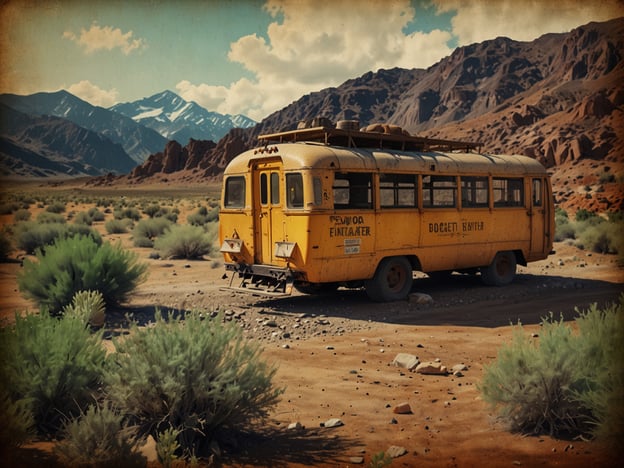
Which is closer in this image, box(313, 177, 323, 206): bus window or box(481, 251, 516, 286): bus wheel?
box(313, 177, 323, 206): bus window

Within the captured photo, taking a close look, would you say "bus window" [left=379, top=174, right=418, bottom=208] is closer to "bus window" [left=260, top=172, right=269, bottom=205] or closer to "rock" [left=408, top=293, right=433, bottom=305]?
"rock" [left=408, top=293, right=433, bottom=305]

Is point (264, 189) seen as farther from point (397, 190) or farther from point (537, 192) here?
point (537, 192)

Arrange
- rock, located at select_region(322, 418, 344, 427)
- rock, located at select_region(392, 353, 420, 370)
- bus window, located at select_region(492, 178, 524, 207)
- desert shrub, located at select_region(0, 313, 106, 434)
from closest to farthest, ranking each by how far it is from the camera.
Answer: desert shrub, located at select_region(0, 313, 106, 434) < rock, located at select_region(322, 418, 344, 427) < rock, located at select_region(392, 353, 420, 370) < bus window, located at select_region(492, 178, 524, 207)

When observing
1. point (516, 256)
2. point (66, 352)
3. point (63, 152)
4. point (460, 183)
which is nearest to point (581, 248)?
point (516, 256)

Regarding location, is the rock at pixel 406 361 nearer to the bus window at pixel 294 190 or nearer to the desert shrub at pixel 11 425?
the bus window at pixel 294 190

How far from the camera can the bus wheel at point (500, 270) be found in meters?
14.0

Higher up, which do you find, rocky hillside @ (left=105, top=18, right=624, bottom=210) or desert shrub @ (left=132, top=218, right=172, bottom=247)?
rocky hillside @ (left=105, top=18, right=624, bottom=210)

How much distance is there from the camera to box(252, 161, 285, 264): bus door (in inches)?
449

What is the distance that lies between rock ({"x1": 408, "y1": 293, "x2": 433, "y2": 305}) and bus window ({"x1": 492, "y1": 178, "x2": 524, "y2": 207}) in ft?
10.4

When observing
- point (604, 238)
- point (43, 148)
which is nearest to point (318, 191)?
point (604, 238)

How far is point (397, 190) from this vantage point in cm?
1195

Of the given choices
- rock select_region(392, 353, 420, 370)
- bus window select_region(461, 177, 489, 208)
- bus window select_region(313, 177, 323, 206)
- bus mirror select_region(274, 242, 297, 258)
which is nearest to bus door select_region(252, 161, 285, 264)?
bus mirror select_region(274, 242, 297, 258)

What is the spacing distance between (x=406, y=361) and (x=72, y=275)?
20.1 feet

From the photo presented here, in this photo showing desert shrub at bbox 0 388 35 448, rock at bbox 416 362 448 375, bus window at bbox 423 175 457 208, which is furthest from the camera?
bus window at bbox 423 175 457 208
